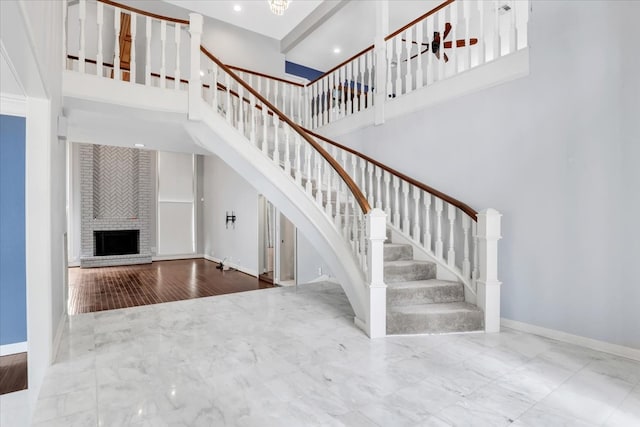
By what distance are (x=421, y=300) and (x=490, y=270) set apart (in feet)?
2.51

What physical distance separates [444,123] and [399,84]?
0.99 m

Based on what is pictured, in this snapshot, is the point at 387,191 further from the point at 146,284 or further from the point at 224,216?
the point at 224,216

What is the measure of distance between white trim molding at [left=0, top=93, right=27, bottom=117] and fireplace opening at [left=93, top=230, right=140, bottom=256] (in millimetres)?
6545

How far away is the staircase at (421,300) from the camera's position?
316 centimetres

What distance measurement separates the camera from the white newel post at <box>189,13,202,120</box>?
3730 millimetres

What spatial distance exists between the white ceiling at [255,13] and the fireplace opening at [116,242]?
6185mm

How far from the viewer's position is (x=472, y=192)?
3.66m

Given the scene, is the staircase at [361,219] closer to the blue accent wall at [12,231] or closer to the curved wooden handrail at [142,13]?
the curved wooden handrail at [142,13]

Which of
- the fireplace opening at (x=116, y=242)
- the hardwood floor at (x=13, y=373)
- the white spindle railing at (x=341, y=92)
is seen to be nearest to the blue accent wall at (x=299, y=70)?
the white spindle railing at (x=341, y=92)

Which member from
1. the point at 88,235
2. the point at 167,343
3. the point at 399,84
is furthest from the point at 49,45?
the point at 88,235

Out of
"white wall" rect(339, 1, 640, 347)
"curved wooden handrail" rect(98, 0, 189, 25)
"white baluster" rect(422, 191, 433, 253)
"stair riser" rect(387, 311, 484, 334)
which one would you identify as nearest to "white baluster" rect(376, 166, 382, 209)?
"white baluster" rect(422, 191, 433, 253)

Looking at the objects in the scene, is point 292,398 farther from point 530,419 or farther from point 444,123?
point 444,123

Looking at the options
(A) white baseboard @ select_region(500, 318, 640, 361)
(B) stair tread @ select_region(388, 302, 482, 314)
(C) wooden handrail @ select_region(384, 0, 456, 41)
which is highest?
(C) wooden handrail @ select_region(384, 0, 456, 41)

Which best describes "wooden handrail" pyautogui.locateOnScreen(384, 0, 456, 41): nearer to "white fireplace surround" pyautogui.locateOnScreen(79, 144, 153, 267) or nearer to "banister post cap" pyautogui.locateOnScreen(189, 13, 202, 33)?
"banister post cap" pyautogui.locateOnScreen(189, 13, 202, 33)
